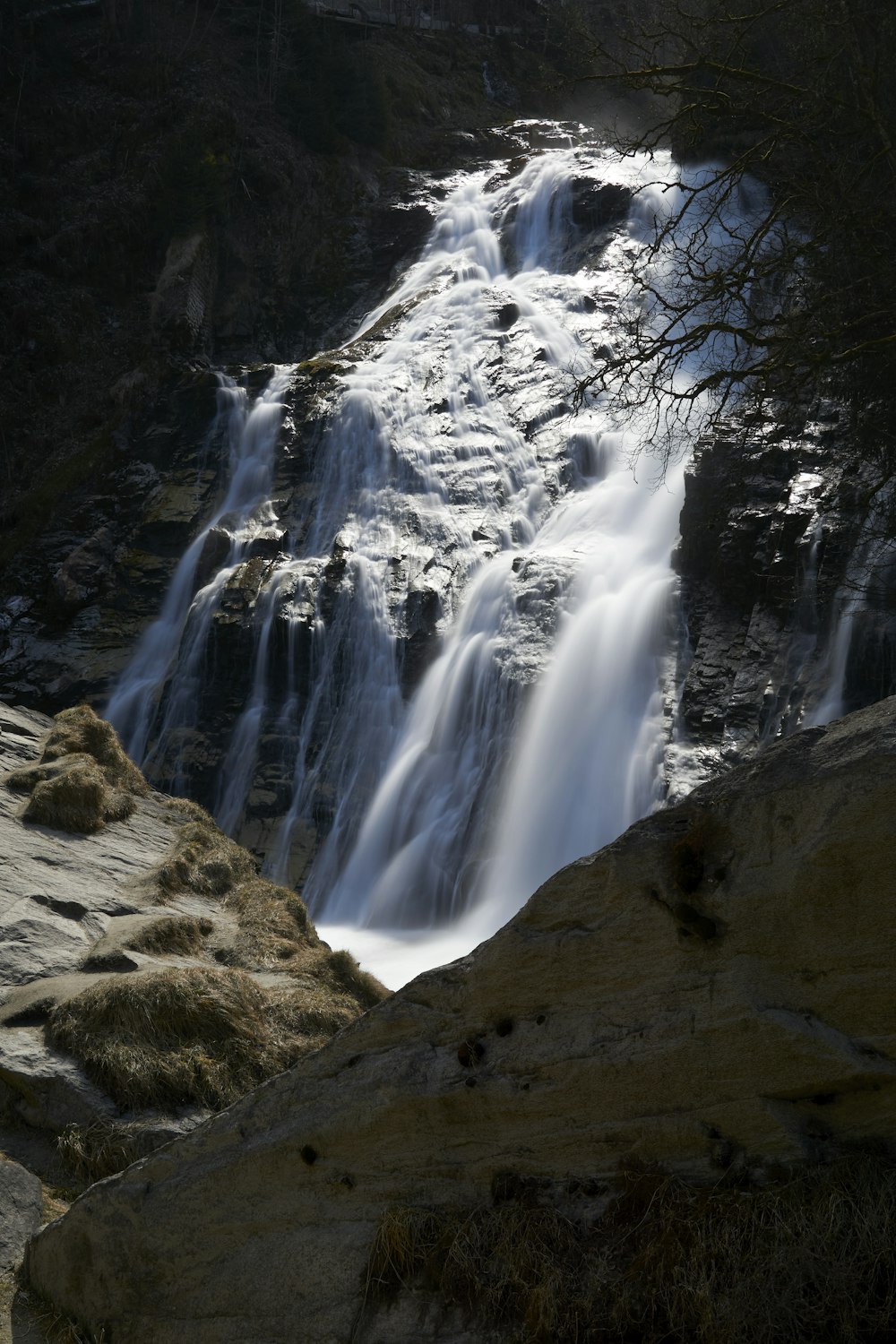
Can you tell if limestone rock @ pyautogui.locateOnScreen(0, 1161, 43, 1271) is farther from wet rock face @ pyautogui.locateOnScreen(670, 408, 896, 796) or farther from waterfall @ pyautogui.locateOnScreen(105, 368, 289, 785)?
waterfall @ pyautogui.locateOnScreen(105, 368, 289, 785)

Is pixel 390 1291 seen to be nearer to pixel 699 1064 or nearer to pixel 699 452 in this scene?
pixel 699 1064

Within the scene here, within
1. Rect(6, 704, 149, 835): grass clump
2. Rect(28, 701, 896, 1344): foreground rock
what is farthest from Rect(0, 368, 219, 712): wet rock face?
Rect(28, 701, 896, 1344): foreground rock

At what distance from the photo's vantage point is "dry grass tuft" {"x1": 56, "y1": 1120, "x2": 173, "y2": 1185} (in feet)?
19.7

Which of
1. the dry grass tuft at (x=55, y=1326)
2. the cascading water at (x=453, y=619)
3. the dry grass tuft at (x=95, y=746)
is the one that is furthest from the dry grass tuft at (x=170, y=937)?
the cascading water at (x=453, y=619)

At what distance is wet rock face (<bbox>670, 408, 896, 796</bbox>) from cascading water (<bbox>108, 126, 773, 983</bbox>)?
29.4 inches

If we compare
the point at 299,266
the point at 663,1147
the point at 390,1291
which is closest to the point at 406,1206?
the point at 390,1291

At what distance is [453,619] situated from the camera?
20000 millimetres

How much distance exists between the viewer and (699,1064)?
401cm

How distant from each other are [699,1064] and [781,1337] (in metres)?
0.87

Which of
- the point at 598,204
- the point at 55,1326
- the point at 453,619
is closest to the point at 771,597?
the point at 453,619

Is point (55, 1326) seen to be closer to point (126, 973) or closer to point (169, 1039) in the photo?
point (169, 1039)

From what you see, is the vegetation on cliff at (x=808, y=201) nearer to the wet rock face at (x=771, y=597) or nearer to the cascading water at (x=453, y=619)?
the wet rock face at (x=771, y=597)

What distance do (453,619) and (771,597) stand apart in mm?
5732

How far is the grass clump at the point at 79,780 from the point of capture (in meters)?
10.8
